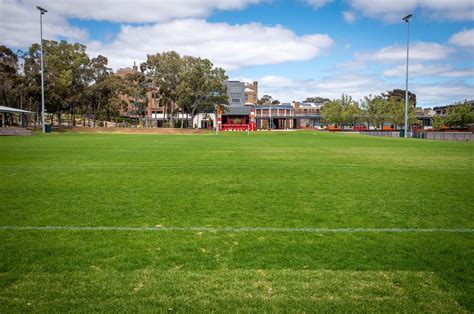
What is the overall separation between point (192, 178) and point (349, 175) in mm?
5257

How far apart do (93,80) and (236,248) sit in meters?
79.7

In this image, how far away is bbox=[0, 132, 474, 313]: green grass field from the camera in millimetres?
3826

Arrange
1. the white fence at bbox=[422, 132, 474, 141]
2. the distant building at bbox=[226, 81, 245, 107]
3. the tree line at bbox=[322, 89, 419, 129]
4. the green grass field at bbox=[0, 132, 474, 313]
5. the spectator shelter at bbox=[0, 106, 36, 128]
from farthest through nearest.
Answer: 1. the distant building at bbox=[226, 81, 245, 107]
2. the tree line at bbox=[322, 89, 419, 129]
3. the spectator shelter at bbox=[0, 106, 36, 128]
4. the white fence at bbox=[422, 132, 474, 141]
5. the green grass field at bbox=[0, 132, 474, 313]

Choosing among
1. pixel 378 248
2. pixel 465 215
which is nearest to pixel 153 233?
pixel 378 248

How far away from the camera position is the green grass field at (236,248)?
3826mm

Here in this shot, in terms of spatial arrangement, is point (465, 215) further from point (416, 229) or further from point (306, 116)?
point (306, 116)

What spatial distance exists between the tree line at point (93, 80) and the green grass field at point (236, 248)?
6206 cm

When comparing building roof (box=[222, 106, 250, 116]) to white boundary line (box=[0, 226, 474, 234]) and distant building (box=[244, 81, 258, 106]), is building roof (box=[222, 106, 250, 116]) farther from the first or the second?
white boundary line (box=[0, 226, 474, 234])

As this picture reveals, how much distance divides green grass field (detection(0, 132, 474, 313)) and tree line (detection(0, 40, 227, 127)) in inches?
2443

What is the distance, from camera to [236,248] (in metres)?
5.23

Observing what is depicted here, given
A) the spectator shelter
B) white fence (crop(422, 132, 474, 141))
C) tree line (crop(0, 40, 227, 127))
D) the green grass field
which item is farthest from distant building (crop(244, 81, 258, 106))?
the green grass field

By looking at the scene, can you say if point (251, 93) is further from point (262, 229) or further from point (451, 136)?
point (262, 229)

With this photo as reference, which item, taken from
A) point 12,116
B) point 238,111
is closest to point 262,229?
point 12,116

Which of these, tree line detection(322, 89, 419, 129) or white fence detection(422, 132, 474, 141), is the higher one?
tree line detection(322, 89, 419, 129)
